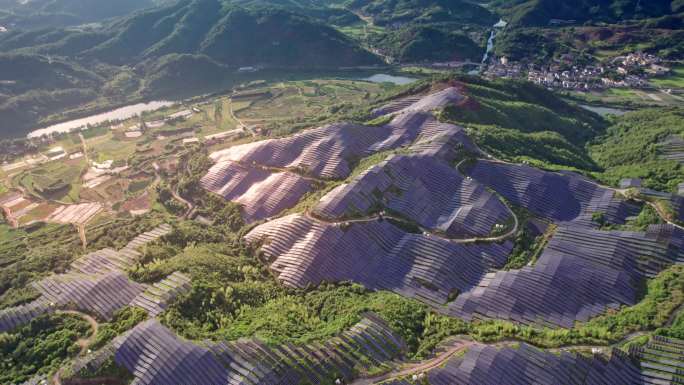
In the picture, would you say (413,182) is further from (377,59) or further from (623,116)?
(377,59)

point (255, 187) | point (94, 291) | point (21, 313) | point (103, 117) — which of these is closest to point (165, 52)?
point (103, 117)

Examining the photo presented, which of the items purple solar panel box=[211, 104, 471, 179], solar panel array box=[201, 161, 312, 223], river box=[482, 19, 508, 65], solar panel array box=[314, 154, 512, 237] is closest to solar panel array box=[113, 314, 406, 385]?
solar panel array box=[314, 154, 512, 237]

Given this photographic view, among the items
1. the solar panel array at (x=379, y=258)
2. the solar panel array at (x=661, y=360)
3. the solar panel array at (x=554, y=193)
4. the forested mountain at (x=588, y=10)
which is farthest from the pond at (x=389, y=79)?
the solar panel array at (x=661, y=360)

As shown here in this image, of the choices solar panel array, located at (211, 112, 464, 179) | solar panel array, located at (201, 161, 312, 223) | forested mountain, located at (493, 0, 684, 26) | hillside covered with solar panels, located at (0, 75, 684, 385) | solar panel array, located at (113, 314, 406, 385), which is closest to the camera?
solar panel array, located at (113, 314, 406, 385)

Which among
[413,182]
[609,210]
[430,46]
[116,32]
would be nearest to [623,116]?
[609,210]

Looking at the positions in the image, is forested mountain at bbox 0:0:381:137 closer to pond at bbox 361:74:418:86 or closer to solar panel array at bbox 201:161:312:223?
pond at bbox 361:74:418:86

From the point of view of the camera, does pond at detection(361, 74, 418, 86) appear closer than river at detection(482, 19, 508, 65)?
Yes
